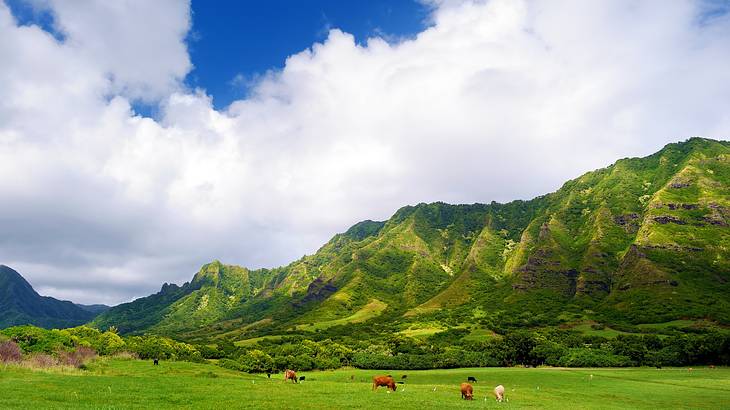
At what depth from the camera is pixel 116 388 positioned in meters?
41.0

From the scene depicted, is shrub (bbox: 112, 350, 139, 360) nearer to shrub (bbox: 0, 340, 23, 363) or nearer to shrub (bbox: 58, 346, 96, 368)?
shrub (bbox: 58, 346, 96, 368)

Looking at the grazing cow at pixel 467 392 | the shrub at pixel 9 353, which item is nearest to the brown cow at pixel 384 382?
the grazing cow at pixel 467 392

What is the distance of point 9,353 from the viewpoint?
62.8m

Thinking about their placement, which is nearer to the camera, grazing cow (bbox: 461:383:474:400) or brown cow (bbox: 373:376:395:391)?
grazing cow (bbox: 461:383:474:400)

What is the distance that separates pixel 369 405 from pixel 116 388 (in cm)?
2345

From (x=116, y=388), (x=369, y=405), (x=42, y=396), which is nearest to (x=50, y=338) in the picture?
(x=116, y=388)

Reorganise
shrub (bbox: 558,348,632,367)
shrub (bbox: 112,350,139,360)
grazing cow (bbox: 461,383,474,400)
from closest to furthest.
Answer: grazing cow (bbox: 461,383,474,400) < shrub (bbox: 112,350,139,360) < shrub (bbox: 558,348,632,367)

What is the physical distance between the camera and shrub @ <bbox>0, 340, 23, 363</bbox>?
198ft

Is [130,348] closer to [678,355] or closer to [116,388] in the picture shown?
[116,388]

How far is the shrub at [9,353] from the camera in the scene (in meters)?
60.3

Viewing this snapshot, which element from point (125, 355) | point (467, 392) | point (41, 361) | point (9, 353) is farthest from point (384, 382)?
point (125, 355)

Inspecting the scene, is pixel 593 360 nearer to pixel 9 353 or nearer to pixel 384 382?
pixel 384 382

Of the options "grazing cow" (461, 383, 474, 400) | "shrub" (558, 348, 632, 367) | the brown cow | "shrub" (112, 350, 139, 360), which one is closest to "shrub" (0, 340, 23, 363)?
"shrub" (112, 350, 139, 360)

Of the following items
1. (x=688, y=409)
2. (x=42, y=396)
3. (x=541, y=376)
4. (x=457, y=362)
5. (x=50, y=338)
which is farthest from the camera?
(x=457, y=362)
